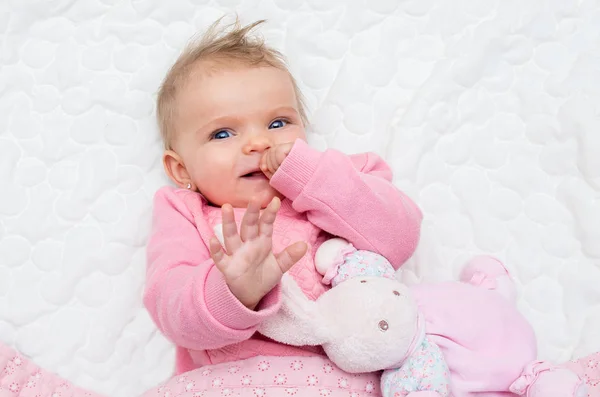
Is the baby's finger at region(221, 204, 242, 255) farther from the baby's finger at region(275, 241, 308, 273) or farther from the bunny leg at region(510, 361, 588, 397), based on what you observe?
the bunny leg at region(510, 361, 588, 397)

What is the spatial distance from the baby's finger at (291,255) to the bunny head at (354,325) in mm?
127

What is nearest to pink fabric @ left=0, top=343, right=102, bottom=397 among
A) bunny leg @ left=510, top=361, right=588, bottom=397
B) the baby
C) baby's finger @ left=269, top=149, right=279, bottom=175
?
the baby

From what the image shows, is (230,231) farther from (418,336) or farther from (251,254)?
(418,336)

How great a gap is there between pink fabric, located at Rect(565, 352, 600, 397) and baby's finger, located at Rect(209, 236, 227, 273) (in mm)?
694

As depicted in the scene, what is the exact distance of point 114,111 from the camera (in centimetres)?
140

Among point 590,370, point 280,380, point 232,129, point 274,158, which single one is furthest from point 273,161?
point 590,370

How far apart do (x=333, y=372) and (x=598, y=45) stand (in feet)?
2.83

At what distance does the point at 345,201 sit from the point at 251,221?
0.33 metres

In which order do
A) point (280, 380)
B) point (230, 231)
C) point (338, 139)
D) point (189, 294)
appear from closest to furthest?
point (230, 231) < point (189, 294) < point (280, 380) < point (338, 139)

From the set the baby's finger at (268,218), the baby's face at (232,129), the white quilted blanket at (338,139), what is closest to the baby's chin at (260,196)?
the baby's face at (232,129)

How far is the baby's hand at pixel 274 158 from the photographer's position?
1.15 meters

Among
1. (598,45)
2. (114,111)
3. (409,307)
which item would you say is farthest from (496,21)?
(114,111)

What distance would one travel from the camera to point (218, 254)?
854 millimetres

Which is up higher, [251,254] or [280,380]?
[251,254]
